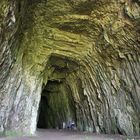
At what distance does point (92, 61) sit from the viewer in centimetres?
1509

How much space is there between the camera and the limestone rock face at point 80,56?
11320 mm

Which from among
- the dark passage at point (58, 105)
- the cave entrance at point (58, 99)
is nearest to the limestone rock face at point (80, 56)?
the cave entrance at point (58, 99)

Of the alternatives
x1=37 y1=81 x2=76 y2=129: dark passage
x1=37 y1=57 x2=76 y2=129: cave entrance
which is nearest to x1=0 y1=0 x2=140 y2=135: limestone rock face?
x1=37 y1=57 x2=76 y2=129: cave entrance

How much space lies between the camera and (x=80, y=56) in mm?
15719

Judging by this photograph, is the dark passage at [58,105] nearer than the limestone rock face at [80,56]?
No

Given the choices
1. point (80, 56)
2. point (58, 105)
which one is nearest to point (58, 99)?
point (58, 105)

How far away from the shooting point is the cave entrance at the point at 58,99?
60.2ft

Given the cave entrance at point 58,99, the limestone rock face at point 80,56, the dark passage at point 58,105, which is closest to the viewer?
the limestone rock face at point 80,56

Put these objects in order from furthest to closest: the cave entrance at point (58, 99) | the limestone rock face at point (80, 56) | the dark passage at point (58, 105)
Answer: the dark passage at point (58, 105) → the cave entrance at point (58, 99) → the limestone rock face at point (80, 56)

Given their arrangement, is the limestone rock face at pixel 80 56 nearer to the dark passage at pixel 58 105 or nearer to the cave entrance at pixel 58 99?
the cave entrance at pixel 58 99

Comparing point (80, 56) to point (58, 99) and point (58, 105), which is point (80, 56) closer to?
point (58, 99)

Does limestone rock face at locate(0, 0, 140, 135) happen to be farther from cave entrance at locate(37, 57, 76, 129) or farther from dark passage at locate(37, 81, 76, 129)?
dark passage at locate(37, 81, 76, 129)

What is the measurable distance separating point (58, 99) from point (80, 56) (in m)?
7.85

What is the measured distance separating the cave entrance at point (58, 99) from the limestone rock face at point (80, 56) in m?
1.24
